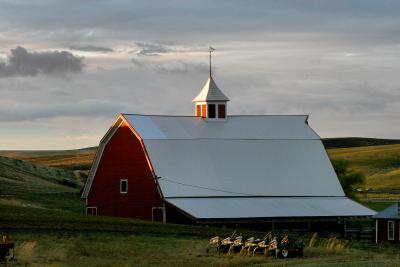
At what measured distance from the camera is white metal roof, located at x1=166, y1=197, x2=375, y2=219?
6006cm

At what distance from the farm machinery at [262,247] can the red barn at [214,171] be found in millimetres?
14439

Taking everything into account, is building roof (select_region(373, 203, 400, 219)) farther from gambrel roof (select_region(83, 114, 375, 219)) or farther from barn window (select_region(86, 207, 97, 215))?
barn window (select_region(86, 207, 97, 215))

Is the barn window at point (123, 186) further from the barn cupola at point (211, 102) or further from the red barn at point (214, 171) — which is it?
the barn cupola at point (211, 102)

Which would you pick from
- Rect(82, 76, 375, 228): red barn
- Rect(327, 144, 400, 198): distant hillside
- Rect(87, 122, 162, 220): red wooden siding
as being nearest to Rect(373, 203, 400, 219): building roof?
Rect(82, 76, 375, 228): red barn

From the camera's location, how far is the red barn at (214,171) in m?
62.1

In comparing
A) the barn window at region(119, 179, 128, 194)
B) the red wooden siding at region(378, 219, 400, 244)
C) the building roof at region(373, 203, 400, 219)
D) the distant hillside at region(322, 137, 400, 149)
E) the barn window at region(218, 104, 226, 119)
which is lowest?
the red wooden siding at region(378, 219, 400, 244)

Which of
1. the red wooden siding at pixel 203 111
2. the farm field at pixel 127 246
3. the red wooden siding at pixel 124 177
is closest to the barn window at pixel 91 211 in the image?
the red wooden siding at pixel 124 177

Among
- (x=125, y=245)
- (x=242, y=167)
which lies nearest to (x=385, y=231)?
(x=242, y=167)

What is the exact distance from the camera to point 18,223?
49094mm

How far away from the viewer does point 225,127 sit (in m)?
69.4

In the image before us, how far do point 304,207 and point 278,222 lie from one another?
2599mm

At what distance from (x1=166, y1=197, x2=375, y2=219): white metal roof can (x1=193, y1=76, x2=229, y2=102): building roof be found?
29.3 ft

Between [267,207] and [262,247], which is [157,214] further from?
[262,247]

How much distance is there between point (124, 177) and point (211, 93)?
9724 millimetres
